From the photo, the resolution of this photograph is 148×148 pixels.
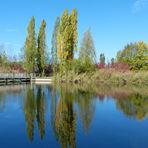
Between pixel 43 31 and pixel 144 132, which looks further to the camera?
pixel 43 31

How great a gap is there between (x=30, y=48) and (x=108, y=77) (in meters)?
12.9

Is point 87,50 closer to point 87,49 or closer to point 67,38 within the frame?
point 87,49

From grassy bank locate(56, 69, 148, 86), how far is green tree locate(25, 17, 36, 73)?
683cm

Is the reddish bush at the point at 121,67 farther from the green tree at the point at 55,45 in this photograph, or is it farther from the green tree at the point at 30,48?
the green tree at the point at 30,48

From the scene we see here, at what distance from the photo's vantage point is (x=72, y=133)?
24.5 feet

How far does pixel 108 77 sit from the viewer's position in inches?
1387

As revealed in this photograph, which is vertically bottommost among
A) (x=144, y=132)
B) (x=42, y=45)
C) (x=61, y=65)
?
(x=144, y=132)

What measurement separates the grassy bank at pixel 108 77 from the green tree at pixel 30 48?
22.4ft

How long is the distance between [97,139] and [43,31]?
35602 mm

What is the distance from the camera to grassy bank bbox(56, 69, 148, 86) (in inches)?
1367

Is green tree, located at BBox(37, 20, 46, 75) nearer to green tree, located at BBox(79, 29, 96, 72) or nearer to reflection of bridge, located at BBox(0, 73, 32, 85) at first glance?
reflection of bridge, located at BBox(0, 73, 32, 85)

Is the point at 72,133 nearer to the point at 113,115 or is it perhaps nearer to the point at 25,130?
the point at 25,130

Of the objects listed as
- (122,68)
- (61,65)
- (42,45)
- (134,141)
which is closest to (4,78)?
(61,65)

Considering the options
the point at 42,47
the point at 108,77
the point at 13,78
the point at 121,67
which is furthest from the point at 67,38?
the point at 121,67
